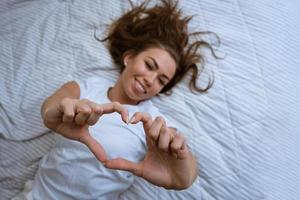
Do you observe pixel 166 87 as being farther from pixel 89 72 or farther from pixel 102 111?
pixel 102 111

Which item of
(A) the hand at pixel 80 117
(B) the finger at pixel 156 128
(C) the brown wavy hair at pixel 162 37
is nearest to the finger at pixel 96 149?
(A) the hand at pixel 80 117

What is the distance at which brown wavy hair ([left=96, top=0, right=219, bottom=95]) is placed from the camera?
44.6 inches

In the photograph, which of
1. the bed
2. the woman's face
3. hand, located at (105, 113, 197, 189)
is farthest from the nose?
hand, located at (105, 113, 197, 189)

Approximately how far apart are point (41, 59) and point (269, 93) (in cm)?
69

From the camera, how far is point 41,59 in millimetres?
1203

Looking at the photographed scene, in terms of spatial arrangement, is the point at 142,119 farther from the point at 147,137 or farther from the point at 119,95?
the point at 119,95

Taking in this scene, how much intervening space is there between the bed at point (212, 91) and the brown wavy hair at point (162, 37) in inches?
1.0

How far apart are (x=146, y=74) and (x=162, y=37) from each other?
17cm

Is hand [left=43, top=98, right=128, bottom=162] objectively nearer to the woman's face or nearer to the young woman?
the young woman

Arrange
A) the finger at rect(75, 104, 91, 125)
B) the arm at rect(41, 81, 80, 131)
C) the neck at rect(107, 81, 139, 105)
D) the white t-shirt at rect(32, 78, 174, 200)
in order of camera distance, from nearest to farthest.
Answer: the finger at rect(75, 104, 91, 125)
the arm at rect(41, 81, 80, 131)
the white t-shirt at rect(32, 78, 174, 200)
the neck at rect(107, 81, 139, 105)

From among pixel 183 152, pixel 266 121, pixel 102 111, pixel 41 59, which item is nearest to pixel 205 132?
pixel 266 121

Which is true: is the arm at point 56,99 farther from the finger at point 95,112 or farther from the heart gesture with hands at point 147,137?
the finger at point 95,112

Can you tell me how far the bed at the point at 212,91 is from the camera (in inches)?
41.5

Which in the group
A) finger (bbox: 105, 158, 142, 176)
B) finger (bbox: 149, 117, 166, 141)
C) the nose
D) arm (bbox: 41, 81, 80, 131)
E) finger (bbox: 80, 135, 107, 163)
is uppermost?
finger (bbox: 149, 117, 166, 141)
